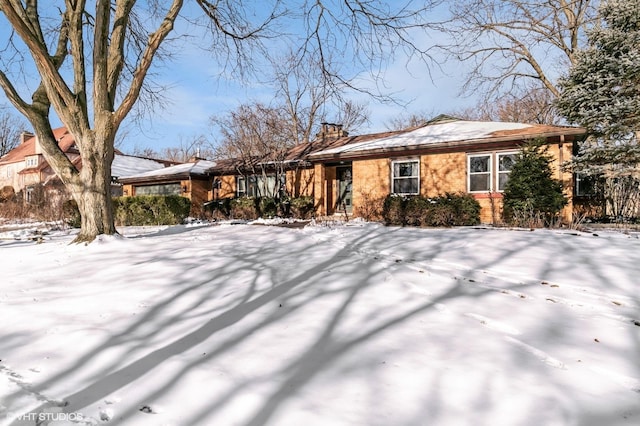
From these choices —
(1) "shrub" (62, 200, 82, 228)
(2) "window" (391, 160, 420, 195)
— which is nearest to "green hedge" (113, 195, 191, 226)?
(1) "shrub" (62, 200, 82, 228)

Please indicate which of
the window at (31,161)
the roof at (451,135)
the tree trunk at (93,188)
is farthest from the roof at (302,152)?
the window at (31,161)

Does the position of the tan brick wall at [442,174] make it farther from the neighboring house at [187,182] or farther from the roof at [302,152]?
the neighboring house at [187,182]

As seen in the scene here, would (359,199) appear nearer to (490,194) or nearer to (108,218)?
(490,194)

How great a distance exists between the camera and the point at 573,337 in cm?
316

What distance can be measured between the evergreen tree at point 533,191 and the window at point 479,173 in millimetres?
1738

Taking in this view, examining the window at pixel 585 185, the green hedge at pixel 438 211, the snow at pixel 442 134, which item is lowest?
the green hedge at pixel 438 211

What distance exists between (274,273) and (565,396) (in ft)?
11.8

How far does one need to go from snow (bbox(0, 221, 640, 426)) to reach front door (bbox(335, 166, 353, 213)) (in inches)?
429

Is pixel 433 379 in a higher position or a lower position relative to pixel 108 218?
lower

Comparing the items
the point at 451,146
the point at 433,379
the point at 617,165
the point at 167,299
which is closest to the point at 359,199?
the point at 451,146

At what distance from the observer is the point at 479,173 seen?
13062 mm

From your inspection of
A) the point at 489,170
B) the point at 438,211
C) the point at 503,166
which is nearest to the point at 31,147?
the point at 438,211

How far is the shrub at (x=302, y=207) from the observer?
1658cm

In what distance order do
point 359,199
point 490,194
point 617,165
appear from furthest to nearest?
point 359,199, point 490,194, point 617,165
